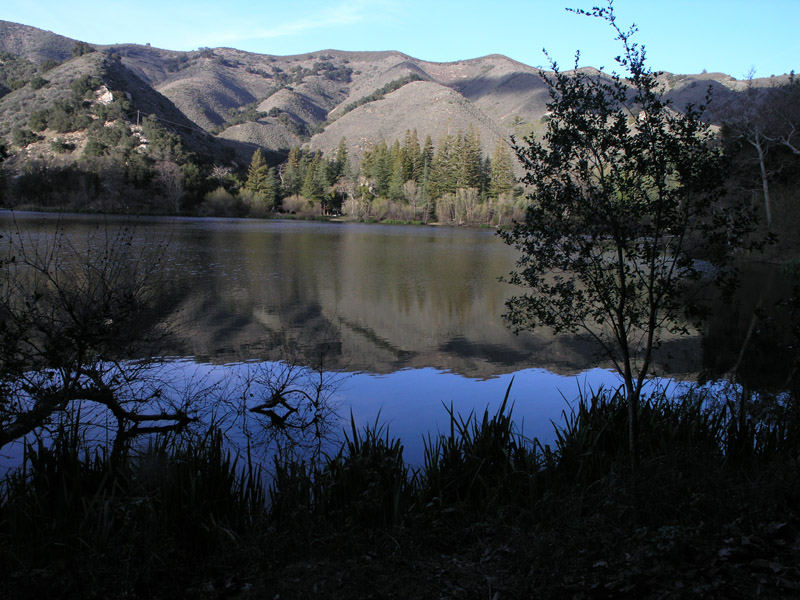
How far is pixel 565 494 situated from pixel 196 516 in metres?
2.36

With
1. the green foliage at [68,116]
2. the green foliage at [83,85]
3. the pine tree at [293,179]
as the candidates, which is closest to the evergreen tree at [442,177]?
the pine tree at [293,179]

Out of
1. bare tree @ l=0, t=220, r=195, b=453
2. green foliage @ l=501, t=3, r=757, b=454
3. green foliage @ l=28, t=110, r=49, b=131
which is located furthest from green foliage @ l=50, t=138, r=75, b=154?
green foliage @ l=501, t=3, r=757, b=454

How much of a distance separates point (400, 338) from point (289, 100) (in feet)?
575

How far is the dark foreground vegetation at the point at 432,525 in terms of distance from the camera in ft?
8.83

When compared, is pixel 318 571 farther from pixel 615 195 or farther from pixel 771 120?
pixel 771 120

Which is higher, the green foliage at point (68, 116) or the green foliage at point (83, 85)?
the green foliage at point (83, 85)

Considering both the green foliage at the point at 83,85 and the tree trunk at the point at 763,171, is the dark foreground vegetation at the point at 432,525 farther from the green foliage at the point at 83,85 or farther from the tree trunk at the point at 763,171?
the green foliage at the point at 83,85

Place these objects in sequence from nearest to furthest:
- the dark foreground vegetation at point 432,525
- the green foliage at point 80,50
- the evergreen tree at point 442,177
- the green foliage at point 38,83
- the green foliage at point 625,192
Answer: the dark foreground vegetation at point 432,525 → the green foliage at point 625,192 → the evergreen tree at point 442,177 → the green foliage at point 38,83 → the green foliage at point 80,50

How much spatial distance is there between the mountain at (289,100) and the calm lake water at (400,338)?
73.7 metres

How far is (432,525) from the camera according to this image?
3.60 m

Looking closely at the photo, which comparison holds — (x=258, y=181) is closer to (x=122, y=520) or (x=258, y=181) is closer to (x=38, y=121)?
(x=38, y=121)

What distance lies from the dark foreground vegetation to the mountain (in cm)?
8666

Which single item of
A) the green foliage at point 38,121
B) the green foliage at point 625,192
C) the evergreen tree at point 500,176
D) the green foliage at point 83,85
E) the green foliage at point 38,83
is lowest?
the green foliage at point 625,192

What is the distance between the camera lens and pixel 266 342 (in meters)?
10.5
